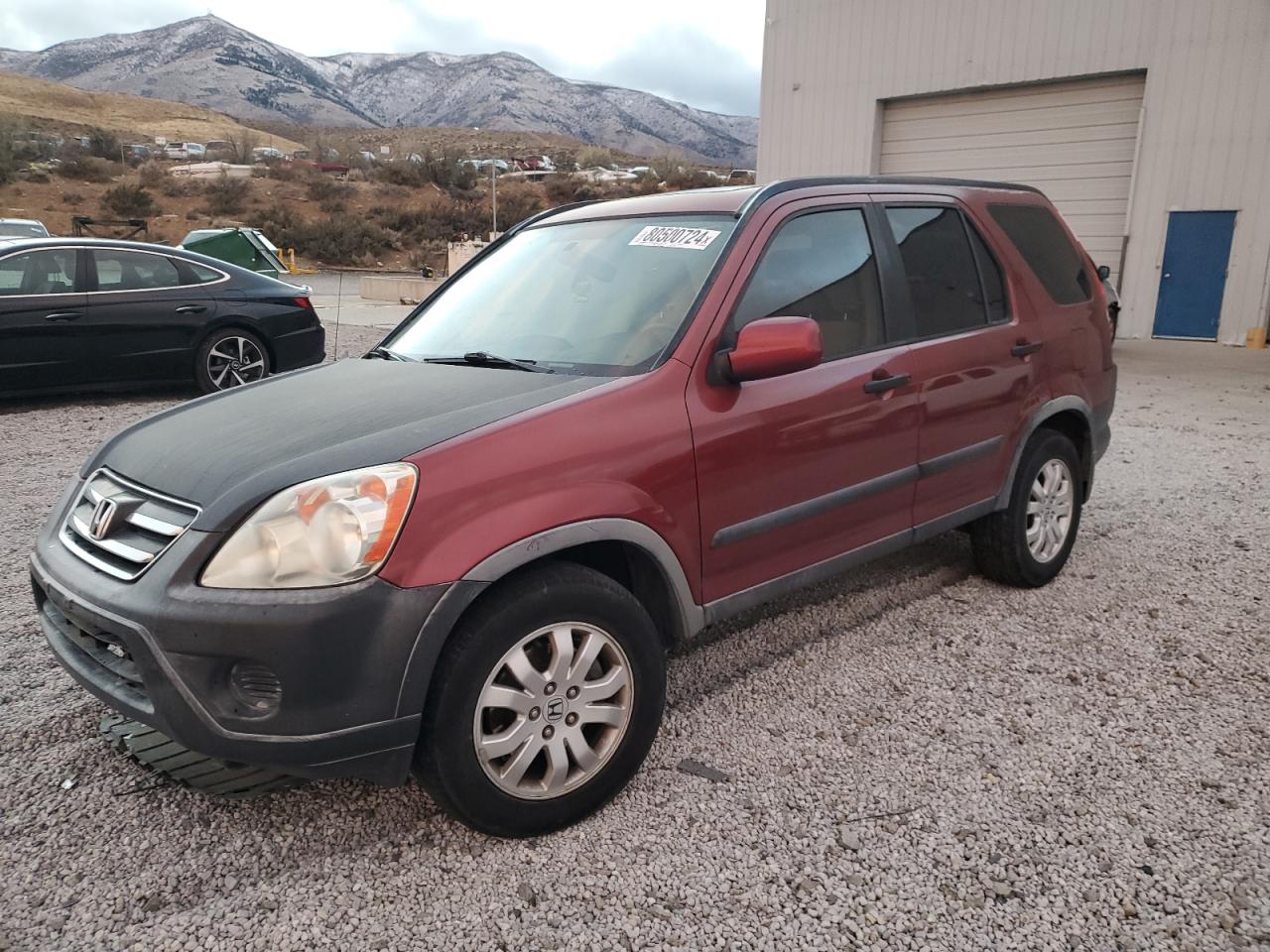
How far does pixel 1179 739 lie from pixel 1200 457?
15.7 ft

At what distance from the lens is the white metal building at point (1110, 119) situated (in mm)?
13398

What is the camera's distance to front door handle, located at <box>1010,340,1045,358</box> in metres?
3.84

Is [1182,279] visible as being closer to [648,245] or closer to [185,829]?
[648,245]

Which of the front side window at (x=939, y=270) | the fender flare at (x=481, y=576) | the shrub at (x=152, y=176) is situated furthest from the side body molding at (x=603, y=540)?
the shrub at (x=152, y=176)

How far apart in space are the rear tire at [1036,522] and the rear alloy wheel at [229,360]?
6981 millimetres

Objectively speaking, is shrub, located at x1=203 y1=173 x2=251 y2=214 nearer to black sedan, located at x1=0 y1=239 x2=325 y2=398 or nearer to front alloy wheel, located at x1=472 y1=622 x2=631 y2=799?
black sedan, located at x1=0 y1=239 x2=325 y2=398

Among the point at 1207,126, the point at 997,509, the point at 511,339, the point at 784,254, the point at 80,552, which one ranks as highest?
the point at 1207,126

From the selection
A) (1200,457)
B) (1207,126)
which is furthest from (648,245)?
(1207,126)

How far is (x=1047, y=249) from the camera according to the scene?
4262mm

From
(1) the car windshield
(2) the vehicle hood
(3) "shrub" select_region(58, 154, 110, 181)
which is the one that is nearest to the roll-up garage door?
(1) the car windshield

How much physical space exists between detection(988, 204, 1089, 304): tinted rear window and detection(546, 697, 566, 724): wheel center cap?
9.75 ft

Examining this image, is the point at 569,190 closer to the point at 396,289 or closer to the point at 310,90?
the point at 396,289

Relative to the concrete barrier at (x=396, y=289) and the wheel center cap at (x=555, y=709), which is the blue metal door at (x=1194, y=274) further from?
the wheel center cap at (x=555, y=709)

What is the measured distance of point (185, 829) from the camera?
2488 mm
